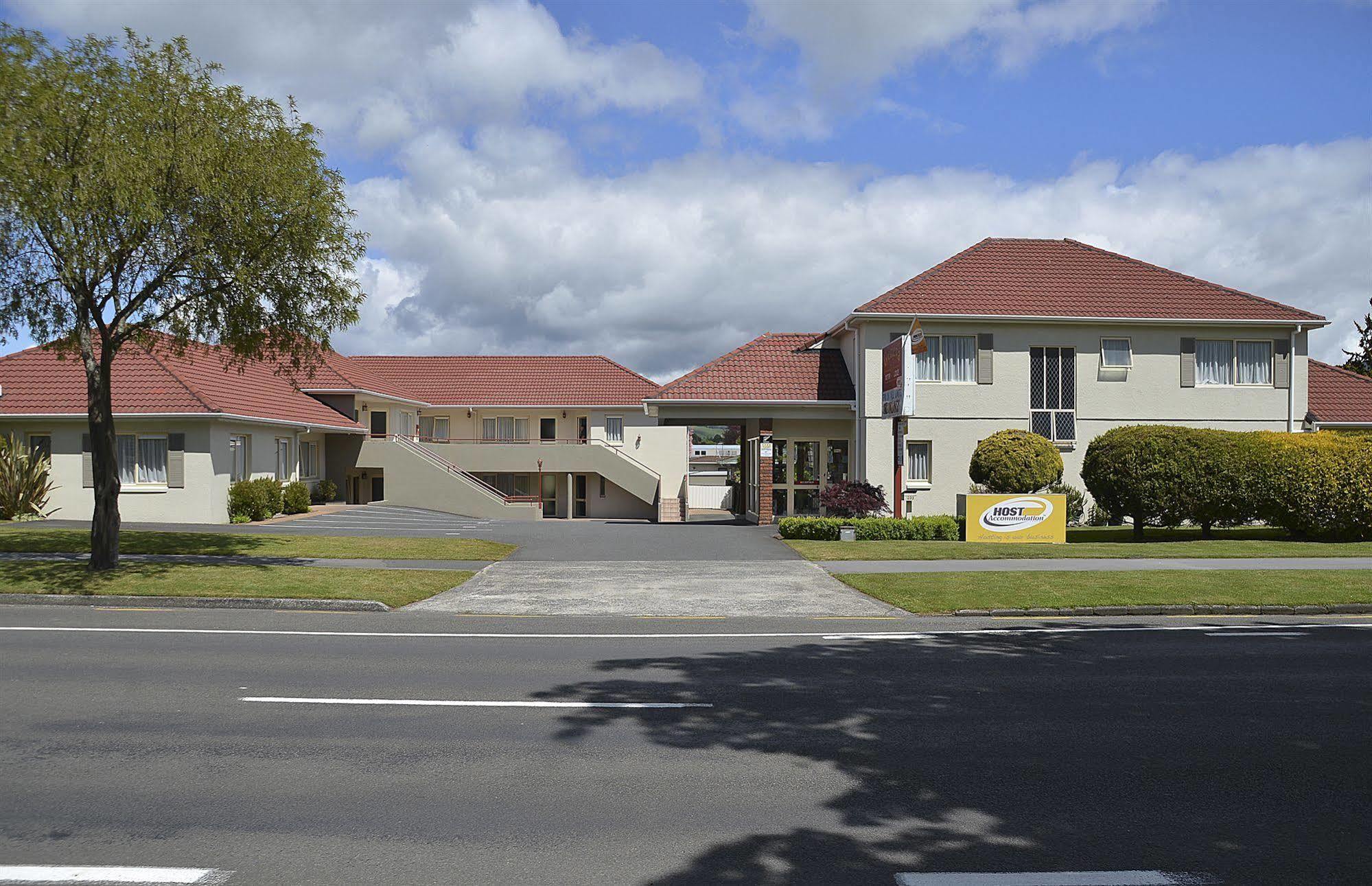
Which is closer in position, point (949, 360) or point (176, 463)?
point (176, 463)

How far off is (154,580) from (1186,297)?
29.8m

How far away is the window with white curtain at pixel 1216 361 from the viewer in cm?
2994

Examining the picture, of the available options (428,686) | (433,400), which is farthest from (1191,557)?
(433,400)

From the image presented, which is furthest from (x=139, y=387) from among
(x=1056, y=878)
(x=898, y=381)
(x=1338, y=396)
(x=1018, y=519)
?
(x=1338, y=396)

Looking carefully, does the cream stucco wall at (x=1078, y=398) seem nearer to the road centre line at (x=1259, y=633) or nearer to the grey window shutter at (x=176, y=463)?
the road centre line at (x=1259, y=633)

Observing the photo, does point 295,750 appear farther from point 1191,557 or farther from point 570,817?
point 1191,557

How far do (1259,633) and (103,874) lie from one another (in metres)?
12.7

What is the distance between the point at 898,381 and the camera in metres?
24.7

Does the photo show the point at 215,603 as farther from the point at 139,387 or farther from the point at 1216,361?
the point at 1216,361

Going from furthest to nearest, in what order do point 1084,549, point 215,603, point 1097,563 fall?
point 1084,549 → point 1097,563 → point 215,603

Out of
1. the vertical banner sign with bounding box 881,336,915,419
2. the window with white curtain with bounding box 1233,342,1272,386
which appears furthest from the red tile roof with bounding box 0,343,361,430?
the window with white curtain with bounding box 1233,342,1272,386

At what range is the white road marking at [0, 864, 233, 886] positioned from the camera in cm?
461

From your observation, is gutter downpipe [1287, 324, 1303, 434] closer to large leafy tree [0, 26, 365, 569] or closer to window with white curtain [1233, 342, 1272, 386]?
window with white curtain [1233, 342, 1272, 386]

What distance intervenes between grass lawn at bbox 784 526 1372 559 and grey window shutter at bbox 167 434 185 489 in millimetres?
18179
